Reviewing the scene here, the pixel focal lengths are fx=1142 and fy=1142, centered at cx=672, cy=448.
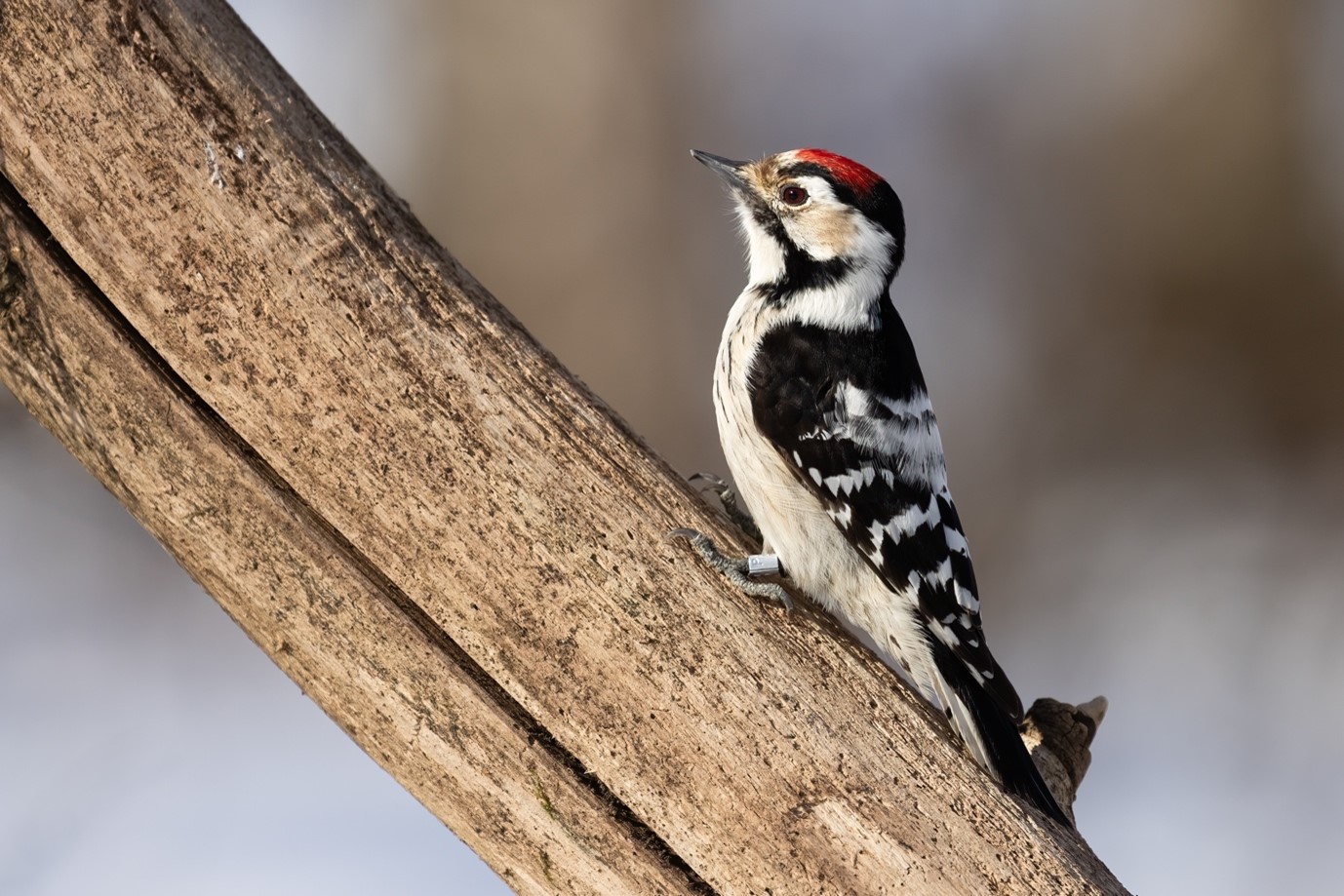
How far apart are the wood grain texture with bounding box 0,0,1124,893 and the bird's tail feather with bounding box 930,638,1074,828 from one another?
0.16 ft

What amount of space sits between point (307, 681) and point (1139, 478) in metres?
4.16

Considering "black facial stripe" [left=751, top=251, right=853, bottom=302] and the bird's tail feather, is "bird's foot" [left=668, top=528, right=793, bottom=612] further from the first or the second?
"black facial stripe" [left=751, top=251, right=853, bottom=302]

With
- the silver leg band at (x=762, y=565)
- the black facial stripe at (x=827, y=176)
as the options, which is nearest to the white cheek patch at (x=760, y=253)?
the black facial stripe at (x=827, y=176)

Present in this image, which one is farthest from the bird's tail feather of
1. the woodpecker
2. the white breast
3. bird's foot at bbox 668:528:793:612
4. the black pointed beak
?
the black pointed beak

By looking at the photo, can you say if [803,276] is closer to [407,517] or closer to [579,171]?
[407,517]

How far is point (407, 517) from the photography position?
1718 millimetres

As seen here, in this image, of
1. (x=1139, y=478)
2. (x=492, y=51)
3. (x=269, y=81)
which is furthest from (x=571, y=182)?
(x=269, y=81)

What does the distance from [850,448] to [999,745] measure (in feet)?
1.89

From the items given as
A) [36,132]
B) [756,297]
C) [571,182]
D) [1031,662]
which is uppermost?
[571,182]

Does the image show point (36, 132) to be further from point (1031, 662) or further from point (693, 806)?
point (1031, 662)

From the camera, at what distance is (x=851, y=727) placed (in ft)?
5.68

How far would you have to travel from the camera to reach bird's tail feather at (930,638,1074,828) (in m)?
1.75

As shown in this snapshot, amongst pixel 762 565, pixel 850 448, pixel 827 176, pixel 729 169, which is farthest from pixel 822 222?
pixel 762 565

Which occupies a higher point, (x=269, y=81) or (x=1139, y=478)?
(x=1139, y=478)
